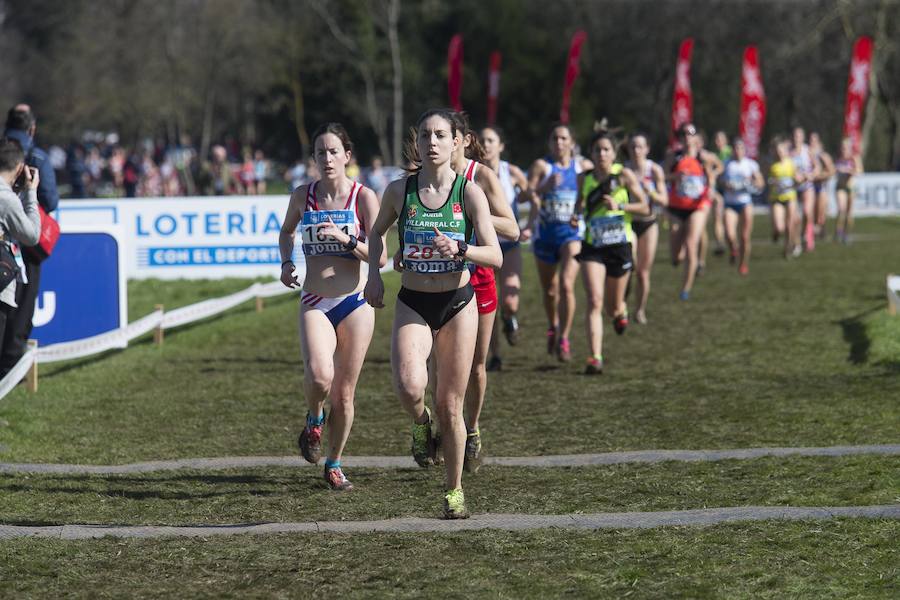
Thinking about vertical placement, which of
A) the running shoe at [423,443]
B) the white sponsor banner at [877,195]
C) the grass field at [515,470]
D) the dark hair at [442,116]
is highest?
the dark hair at [442,116]

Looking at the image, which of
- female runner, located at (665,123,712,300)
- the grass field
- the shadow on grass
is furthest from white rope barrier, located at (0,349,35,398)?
female runner, located at (665,123,712,300)

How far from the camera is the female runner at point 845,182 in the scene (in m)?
25.7

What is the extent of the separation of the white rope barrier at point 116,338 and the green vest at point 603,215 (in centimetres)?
182

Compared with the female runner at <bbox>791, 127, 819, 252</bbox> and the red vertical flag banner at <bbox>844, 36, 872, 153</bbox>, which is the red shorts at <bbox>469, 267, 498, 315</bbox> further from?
the red vertical flag banner at <bbox>844, 36, 872, 153</bbox>

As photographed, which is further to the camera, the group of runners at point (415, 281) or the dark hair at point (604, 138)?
the dark hair at point (604, 138)

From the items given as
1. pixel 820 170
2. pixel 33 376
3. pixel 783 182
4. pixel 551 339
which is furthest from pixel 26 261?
pixel 820 170

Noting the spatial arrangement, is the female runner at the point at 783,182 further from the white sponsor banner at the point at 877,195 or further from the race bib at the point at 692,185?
the white sponsor banner at the point at 877,195

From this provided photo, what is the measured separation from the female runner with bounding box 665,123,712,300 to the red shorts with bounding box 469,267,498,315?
8.75 meters

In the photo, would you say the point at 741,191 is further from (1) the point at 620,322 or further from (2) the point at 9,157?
(2) the point at 9,157

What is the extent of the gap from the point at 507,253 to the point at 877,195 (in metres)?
28.9

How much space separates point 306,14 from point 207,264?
178ft

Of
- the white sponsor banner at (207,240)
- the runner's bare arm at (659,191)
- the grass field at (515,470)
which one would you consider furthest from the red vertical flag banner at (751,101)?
the runner's bare arm at (659,191)

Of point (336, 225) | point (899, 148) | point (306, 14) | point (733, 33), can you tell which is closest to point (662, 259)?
point (336, 225)

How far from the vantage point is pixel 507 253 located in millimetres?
11758
